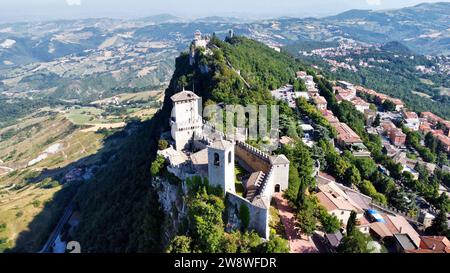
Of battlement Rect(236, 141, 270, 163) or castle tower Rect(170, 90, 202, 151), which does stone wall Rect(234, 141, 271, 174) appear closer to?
battlement Rect(236, 141, 270, 163)

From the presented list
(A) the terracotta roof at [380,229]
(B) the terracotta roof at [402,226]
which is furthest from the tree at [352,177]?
(A) the terracotta roof at [380,229]

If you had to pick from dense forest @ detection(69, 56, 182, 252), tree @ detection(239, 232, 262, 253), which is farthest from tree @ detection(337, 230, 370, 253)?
dense forest @ detection(69, 56, 182, 252)

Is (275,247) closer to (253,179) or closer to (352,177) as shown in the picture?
(253,179)

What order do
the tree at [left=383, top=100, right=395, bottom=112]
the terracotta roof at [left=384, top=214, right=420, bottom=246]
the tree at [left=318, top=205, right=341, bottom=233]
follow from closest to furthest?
1. the tree at [left=318, top=205, right=341, bottom=233]
2. the terracotta roof at [left=384, top=214, right=420, bottom=246]
3. the tree at [left=383, top=100, right=395, bottom=112]

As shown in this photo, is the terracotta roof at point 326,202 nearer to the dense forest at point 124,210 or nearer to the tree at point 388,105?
the dense forest at point 124,210

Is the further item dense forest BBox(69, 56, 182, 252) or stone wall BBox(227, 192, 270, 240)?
dense forest BBox(69, 56, 182, 252)
